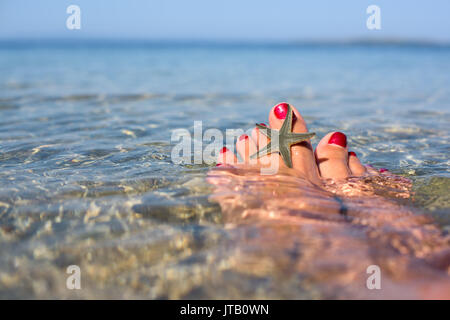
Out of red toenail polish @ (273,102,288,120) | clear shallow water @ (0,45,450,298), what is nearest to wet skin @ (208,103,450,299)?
red toenail polish @ (273,102,288,120)

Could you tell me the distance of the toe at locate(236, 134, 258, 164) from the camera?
133 inches

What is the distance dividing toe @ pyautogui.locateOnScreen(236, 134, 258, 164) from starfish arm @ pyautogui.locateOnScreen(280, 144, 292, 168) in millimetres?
261

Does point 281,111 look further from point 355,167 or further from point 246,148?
point 355,167

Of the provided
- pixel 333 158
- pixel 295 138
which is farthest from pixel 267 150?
pixel 333 158

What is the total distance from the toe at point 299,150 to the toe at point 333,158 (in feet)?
0.39

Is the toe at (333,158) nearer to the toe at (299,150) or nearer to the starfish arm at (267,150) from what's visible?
the toe at (299,150)

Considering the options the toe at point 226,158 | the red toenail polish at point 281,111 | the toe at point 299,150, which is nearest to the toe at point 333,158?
the toe at point 299,150

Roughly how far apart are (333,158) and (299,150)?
1.19ft

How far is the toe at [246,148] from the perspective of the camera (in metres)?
3.38

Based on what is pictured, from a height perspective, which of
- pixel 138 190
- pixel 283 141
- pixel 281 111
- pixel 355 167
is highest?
pixel 281 111

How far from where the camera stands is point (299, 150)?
11.0 feet

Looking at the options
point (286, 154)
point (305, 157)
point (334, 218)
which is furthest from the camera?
point (305, 157)

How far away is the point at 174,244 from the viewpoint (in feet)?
7.24

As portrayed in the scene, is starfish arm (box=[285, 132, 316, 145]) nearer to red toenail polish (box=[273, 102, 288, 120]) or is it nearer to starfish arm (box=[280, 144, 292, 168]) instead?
starfish arm (box=[280, 144, 292, 168])
